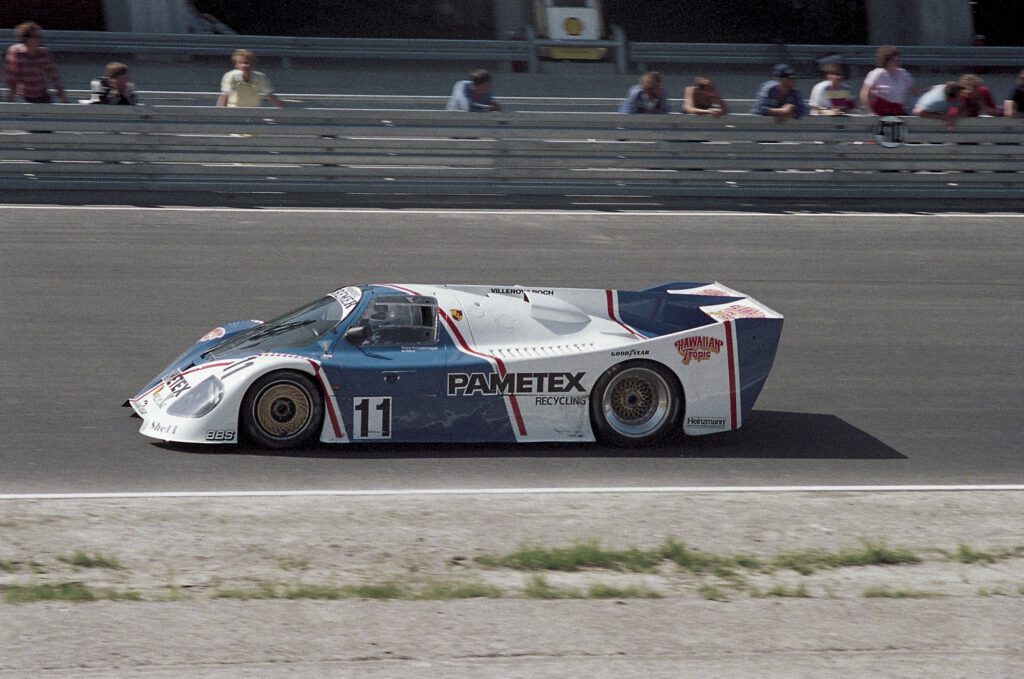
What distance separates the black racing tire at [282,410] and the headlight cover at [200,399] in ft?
0.58

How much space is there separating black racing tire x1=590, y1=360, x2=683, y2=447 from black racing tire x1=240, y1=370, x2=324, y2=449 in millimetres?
1809

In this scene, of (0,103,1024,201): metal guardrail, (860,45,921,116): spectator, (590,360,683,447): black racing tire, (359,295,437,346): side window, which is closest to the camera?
(359,295,437,346): side window

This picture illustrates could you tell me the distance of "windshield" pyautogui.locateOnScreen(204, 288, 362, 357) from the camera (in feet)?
28.7

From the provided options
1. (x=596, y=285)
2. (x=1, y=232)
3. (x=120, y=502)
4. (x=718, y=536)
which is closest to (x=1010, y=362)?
(x=596, y=285)

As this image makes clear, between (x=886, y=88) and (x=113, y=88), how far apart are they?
31.7ft

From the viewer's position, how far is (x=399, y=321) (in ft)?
28.8

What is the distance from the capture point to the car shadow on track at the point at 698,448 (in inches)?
345

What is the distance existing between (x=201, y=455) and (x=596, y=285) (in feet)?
18.6

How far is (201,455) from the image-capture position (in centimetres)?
862

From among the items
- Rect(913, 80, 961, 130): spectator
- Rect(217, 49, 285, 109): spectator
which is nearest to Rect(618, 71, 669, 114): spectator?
Rect(913, 80, 961, 130): spectator

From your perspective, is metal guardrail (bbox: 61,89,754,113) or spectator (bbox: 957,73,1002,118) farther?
metal guardrail (bbox: 61,89,754,113)

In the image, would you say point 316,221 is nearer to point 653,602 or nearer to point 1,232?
point 1,232

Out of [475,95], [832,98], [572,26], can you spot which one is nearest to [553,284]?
[475,95]

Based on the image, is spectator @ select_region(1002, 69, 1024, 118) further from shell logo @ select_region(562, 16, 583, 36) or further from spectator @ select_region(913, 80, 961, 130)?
shell logo @ select_region(562, 16, 583, 36)
